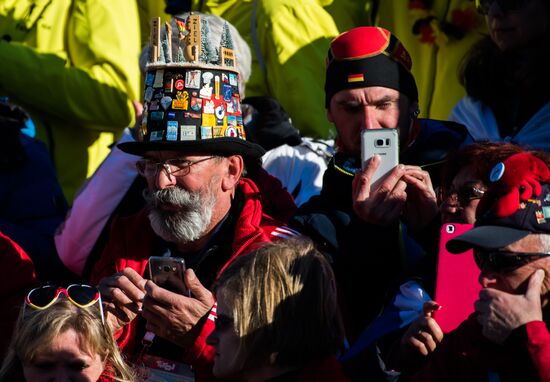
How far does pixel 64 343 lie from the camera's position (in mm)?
4062

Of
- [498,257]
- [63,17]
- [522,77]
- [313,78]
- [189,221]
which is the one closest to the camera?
[498,257]

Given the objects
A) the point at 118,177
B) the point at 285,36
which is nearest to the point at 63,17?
the point at 285,36

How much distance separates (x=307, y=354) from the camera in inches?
134

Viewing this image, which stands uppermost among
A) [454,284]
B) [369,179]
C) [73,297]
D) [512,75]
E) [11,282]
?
[512,75]

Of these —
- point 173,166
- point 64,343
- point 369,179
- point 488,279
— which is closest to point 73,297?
point 64,343

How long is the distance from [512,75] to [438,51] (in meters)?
1.31

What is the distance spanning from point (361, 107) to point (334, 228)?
1.56 ft

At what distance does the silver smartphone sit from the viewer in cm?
409

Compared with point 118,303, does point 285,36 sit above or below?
above

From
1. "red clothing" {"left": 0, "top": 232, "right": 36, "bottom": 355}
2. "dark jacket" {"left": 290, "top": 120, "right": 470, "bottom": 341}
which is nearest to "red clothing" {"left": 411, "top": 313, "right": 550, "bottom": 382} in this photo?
"dark jacket" {"left": 290, "top": 120, "right": 470, "bottom": 341}

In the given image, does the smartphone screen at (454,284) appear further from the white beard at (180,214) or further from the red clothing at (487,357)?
the white beard at (180,214)

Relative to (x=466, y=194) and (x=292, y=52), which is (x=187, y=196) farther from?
(x=292, y=52)

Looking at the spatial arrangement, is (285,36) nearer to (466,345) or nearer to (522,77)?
(522,77)

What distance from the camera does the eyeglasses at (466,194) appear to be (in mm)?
3910
